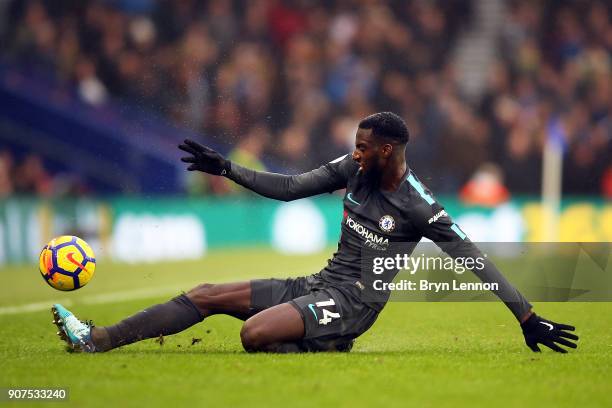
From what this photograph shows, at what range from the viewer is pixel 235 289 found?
7445 millimetres

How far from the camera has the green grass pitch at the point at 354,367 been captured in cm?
579

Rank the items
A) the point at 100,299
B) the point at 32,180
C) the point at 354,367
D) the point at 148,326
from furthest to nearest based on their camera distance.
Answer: the point at 32,180
the point at 100,299
the point at 148,326
the point at 354,367

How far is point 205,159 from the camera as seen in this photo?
7.41m

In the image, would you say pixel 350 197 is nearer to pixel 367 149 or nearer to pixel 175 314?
pixel 367 149

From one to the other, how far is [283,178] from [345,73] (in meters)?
14.4

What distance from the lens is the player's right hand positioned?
736cm

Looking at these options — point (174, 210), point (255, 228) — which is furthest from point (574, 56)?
point (174, 210)

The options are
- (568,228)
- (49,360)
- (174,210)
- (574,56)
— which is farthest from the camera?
(574,56)

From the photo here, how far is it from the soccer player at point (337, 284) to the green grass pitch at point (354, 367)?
0.16 metres

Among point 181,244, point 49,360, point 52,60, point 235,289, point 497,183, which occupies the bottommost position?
point 49,360

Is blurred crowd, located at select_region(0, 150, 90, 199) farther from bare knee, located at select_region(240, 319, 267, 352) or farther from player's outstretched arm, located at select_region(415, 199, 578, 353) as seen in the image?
player's outstretched arm, located at select_region(415, 199, 578, 353)

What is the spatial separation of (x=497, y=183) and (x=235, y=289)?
46.2 feet

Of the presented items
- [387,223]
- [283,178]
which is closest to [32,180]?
[283,178]

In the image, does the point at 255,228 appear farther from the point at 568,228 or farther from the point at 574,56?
the point at 574,56
